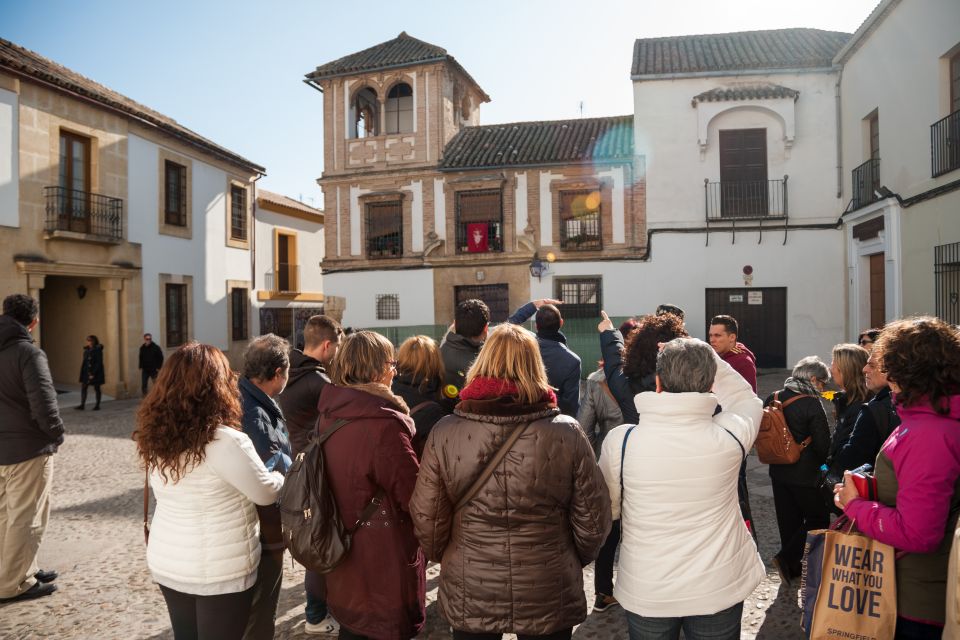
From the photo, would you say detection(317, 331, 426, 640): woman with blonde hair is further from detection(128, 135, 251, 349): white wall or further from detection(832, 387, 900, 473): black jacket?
detection(128, 135, 251, 349): white wall

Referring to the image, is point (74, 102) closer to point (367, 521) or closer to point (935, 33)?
point (367, 521)

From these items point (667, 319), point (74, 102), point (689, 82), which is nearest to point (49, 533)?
point (667, 319)

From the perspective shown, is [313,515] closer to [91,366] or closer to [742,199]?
[91,366]

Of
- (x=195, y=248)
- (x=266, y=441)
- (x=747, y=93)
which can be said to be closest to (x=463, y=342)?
(x=266, y=441)

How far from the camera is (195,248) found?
1858 cm

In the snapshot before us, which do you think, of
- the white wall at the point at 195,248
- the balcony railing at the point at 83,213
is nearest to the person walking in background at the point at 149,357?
the white wall at the point at 195,248

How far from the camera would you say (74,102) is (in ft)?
48.0

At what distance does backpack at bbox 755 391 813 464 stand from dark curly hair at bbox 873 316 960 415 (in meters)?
1.70

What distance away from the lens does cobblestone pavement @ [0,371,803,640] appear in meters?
3.77

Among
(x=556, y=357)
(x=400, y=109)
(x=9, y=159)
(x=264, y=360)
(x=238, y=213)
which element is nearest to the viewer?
(x=264, y=360)

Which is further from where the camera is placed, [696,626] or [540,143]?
[540,143]

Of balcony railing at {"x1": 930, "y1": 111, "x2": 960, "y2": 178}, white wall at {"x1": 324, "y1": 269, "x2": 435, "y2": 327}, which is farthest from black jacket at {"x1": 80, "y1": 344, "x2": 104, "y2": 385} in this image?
balcony railing at {"x1": 930, "y1": 111, "x2": 960, "y2": 178}

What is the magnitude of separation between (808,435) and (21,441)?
4.98 metres

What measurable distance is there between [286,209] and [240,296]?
5373mm
